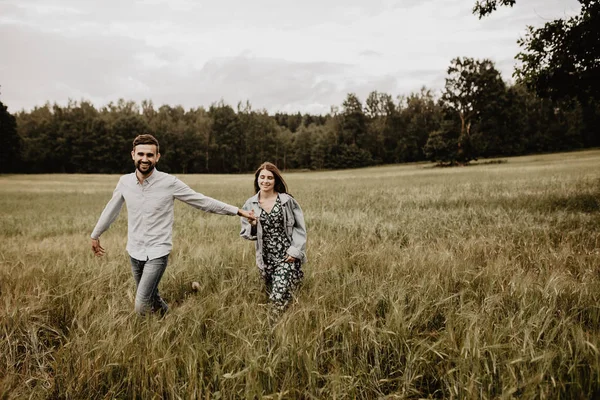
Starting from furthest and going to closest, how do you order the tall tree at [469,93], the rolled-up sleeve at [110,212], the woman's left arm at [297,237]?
the tall tree at [469,93]
the woman's left arm at [297,237]
the rolled-up sleeve at [110,212]

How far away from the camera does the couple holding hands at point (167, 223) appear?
11.5ft

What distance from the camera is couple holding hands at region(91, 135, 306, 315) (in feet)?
11.5

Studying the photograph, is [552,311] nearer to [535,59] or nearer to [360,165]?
[535,59]

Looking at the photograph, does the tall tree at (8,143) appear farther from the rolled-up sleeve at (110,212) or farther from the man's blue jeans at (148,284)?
the man's blue jeans at (148,284)

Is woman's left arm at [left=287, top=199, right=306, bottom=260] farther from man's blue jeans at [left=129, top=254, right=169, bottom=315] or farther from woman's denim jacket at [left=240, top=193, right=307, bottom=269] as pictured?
man's blue jeans at [left=129, top=254, right=169, bottom=315]

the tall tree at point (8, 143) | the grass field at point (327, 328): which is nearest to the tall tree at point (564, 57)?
the grass field at point (327, 328)

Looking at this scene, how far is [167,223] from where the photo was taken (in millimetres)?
3637

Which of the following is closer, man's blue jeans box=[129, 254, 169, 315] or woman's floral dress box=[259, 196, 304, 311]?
man's blue jeans box=[129, 254, 169, 315]

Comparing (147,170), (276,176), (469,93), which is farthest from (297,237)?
(469,93)

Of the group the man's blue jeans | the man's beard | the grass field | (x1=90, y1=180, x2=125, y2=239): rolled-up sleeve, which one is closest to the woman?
the grass field

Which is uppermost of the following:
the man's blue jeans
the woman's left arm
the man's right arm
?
the man's right arm

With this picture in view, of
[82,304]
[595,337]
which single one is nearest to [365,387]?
[595,337]

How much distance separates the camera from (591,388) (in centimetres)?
229

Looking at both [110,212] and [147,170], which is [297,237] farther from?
[110,212]
